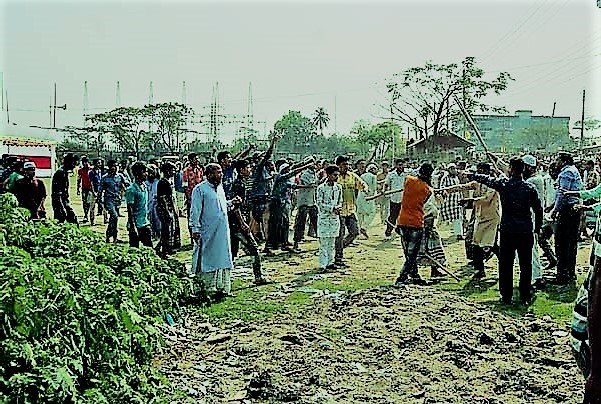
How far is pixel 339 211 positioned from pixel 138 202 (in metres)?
3.42

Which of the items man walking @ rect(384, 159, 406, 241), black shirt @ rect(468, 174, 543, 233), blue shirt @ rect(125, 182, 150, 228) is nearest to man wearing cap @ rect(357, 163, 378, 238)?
man walking @ rect(384, 159, 406, 241)

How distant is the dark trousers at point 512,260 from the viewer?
966 centimetres

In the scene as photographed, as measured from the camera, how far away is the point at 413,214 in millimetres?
10758

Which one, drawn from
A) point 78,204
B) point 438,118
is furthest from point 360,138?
point 78,204

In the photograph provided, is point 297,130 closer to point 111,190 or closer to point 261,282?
point 111,190

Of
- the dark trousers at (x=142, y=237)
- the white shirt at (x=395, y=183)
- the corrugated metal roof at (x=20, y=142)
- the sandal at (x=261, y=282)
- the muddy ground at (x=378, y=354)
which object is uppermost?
the corrugated metal roof at (x=20, y=142)

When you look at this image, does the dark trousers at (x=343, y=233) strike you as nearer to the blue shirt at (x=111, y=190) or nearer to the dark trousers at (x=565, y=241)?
the dark trousers at (x=565, y=241)

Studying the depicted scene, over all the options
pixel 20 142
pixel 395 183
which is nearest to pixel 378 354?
pixel 395 183

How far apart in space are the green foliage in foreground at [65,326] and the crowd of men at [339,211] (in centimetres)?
310

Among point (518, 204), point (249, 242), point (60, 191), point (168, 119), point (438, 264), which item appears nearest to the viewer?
point (518, 204)

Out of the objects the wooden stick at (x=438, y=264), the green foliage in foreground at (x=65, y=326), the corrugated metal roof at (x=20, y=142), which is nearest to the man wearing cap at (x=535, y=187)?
the wooden stick at (x=438, y=264)

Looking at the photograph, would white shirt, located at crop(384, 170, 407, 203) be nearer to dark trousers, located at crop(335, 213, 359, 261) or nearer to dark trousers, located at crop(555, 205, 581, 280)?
dark trousers, located at crop(335, 213, 359, 261)

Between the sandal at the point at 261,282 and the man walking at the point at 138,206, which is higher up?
the man walking at the point at 138,206

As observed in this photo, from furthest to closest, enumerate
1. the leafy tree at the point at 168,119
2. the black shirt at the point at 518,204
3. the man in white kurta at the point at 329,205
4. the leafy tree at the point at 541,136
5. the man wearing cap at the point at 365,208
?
the leafy tree at the point at 541,136 → the leafy tree at the point at 168,119 → the man wearing cap at the point at 365,208 → the man in white kurta at the point at 329,205 → the black shirt at the point at 518,204
